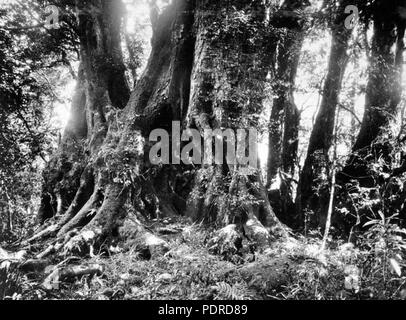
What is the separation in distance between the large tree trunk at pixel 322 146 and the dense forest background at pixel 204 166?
0.03m

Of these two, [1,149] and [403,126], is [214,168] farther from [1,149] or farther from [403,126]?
[1,149]

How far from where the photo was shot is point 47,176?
6949mm

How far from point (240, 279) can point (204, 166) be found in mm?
2448

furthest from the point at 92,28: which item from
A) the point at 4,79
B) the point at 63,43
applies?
the point at 4,79

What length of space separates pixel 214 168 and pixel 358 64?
4264 millimetres

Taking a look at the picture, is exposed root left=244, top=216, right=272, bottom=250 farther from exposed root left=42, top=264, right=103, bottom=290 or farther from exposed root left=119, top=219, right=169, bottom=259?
exposed root left=42, top=264, right=103, bottom=290

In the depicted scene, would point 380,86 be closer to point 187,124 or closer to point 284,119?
point 284,119

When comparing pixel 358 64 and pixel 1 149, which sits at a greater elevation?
pixel 358 64

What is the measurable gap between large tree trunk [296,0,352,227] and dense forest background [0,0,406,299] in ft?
0.11

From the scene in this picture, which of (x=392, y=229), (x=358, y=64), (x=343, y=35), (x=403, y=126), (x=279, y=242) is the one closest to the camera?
(x=392, y=229)

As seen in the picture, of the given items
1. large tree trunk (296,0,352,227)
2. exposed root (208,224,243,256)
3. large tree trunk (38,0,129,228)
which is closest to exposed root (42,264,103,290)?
exposed root (208,224,243,256)

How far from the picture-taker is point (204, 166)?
17.9 feet

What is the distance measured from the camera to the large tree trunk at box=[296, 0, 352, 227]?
7.33 m

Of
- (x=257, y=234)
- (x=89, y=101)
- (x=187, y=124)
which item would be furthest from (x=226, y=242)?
(x=89, y=101)
